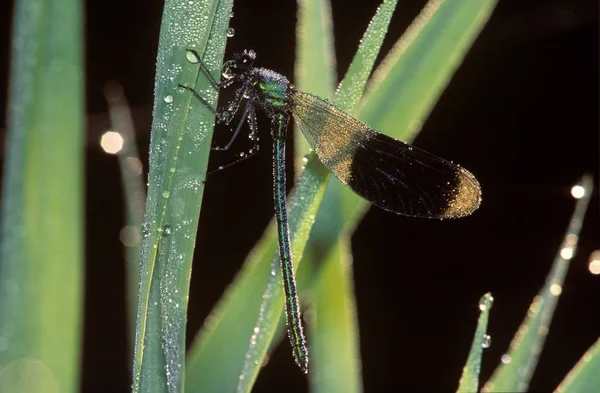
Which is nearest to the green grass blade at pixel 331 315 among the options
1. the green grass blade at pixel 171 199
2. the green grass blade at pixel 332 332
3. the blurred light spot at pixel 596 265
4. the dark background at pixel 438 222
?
the green grass blade at pixel 332 332

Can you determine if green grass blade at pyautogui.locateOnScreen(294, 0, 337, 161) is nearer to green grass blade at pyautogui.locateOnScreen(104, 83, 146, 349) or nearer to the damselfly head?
the damselfly head

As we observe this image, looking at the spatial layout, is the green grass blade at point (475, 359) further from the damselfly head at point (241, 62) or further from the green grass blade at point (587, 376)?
the damselfly head at point (241, 62)

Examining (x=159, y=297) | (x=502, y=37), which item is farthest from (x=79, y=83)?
(x=502, y=37)

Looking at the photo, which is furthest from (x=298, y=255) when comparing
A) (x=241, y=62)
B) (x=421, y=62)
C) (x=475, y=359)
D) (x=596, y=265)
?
(x=596, y=265)

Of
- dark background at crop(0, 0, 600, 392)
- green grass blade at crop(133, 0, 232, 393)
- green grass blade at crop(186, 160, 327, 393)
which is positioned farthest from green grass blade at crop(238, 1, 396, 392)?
dark background at crop(0, 0, 600, 392)

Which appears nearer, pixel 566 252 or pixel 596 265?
pixel 566 252

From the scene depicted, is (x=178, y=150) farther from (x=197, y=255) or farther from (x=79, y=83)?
(x=197, y=255)

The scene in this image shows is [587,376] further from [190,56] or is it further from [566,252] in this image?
[190,56]
